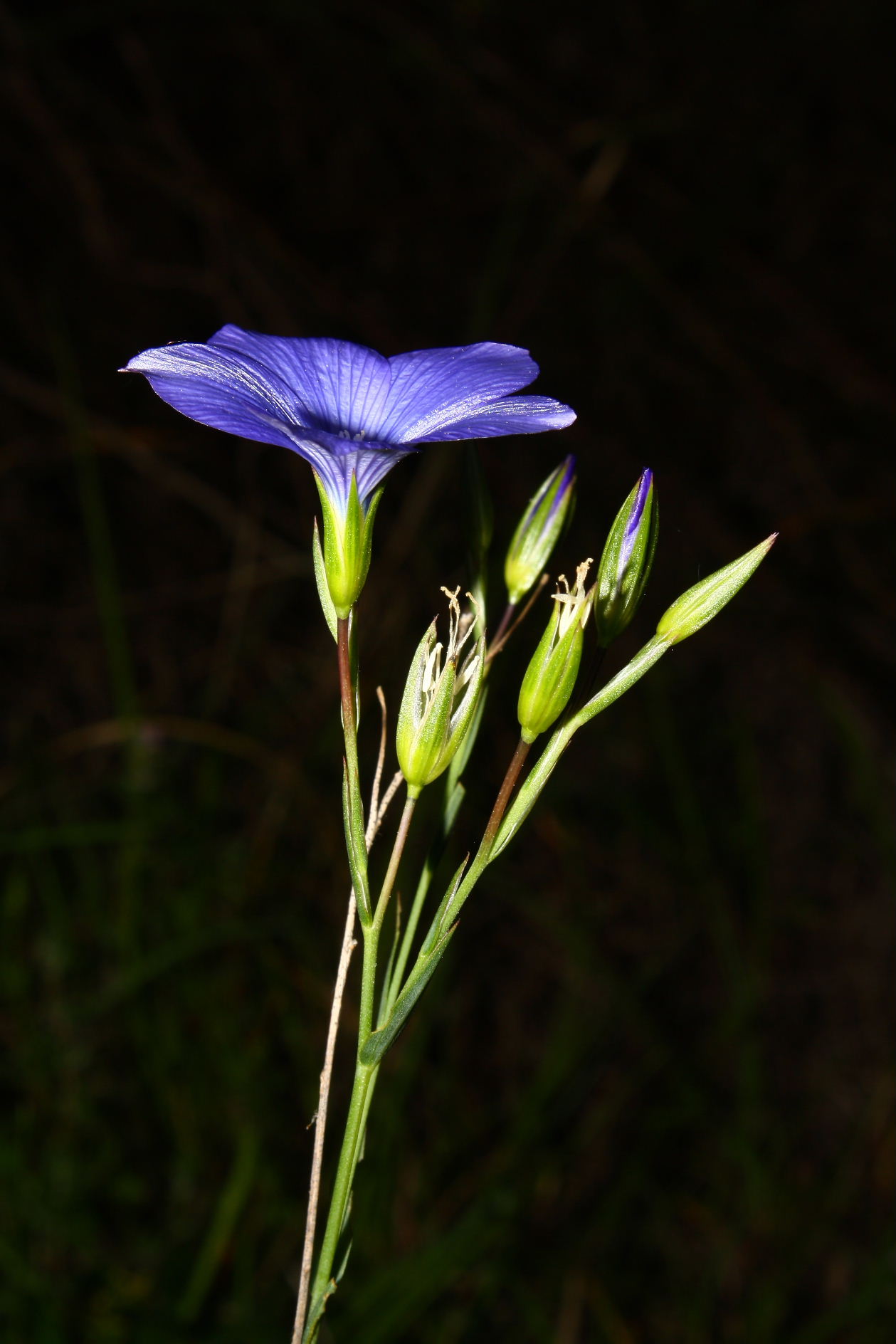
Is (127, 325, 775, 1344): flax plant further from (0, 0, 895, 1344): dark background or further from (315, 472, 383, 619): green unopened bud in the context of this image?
(0, 0, 895, 1344): dark background

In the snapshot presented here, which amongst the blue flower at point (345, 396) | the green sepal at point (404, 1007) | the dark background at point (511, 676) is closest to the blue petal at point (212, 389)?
the blue flower at point (345, 396)

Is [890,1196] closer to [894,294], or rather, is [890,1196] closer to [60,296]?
[894,294]

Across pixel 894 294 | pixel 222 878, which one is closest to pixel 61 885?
pixel 222 878

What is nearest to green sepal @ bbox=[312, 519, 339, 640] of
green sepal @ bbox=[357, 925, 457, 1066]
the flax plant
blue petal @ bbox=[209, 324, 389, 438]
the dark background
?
the flax plant

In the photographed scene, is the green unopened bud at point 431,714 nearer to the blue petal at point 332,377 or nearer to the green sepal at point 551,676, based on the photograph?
the green sepal at point 551,676

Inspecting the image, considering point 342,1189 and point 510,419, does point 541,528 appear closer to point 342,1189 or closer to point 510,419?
point 510,419

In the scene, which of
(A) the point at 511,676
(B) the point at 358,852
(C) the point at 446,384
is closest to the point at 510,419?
(C) the point at 446,384
